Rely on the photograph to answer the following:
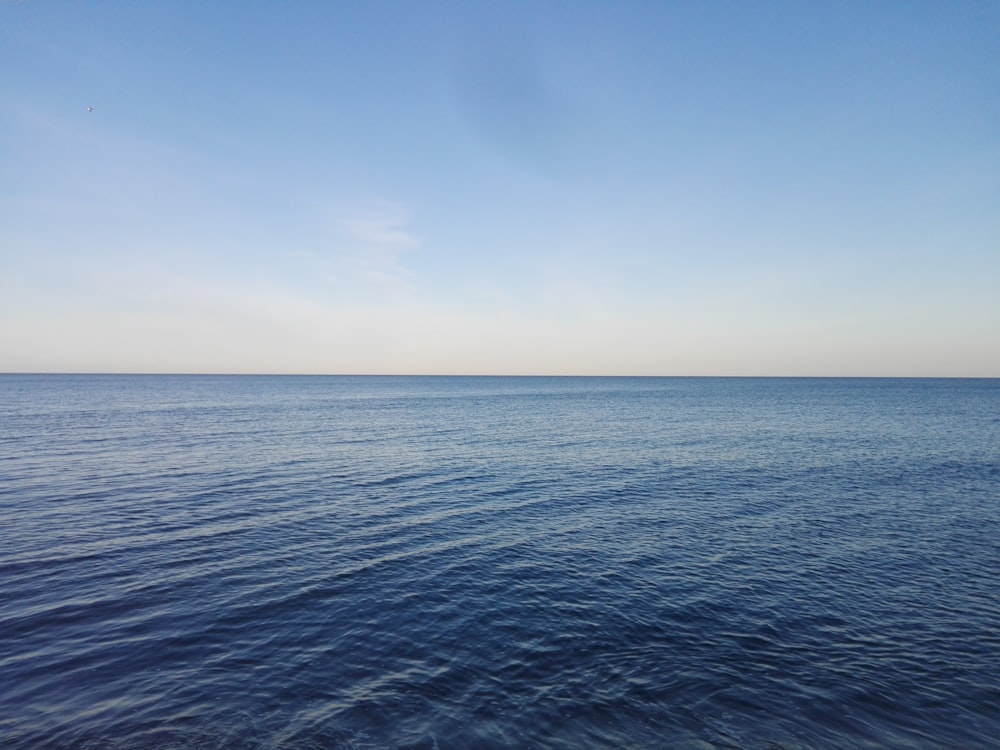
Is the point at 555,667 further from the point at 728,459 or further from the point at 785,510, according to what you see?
the point at 728,459

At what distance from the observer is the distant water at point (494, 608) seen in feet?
45.7

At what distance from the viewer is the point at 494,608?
2052cm

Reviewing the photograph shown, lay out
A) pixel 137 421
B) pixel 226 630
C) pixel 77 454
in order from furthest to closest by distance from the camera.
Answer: pixel 137 421 → pixel 77 454 → pixel 226 630

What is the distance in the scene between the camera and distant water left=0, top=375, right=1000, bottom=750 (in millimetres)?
13922

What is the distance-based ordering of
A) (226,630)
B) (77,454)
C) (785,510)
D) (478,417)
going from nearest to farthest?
(226,630) → (785,510) → (77,454) → (478,417)

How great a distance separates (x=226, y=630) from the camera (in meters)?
18.4

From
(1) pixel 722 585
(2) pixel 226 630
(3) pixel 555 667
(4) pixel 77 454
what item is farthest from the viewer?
(4) pixel 77 454

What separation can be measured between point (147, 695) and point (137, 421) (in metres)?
84.8

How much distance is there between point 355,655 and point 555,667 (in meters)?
6.51

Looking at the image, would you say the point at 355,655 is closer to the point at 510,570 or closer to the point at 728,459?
the point at 510,570

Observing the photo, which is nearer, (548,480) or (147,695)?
(147,695)

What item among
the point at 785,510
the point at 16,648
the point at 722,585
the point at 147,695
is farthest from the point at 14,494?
the point at 785,510

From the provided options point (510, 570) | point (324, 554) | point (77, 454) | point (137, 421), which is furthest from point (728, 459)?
point (137, 421)

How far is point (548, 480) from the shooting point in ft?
147
